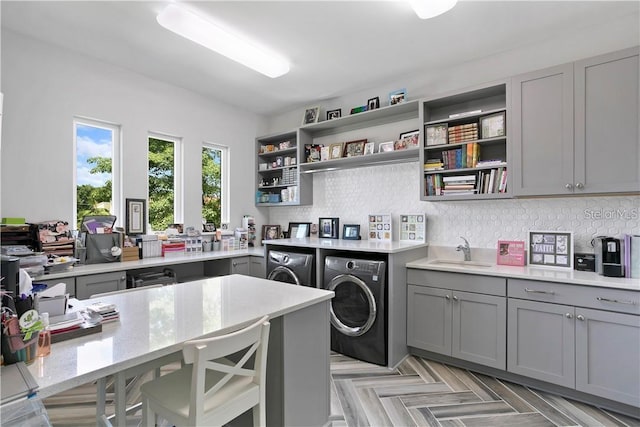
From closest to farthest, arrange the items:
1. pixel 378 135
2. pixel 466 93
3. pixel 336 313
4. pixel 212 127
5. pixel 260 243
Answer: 1. pixel 466 93
2. pixel 336 313
3. pixel 378 135
4. pixel 212 127
5. pixel 260 243

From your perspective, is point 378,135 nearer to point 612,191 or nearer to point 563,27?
point 563,27

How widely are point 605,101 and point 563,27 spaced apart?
2.61ft

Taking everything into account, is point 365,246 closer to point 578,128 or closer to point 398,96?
point 398,96

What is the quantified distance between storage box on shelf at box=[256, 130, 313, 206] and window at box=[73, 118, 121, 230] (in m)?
1.85

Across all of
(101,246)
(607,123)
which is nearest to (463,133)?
(607,123)

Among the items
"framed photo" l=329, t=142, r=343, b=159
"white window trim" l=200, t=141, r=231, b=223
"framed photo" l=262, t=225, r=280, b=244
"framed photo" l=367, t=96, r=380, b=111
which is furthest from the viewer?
"framed photo" l=262, t=225, r=280, b=244

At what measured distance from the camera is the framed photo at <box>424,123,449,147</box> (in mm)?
3111

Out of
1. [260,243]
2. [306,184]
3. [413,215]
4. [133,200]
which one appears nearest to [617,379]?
[413,215]

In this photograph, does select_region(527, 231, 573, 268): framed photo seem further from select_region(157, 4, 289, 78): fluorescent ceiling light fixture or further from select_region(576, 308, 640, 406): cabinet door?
select_region(157, 4, 289, 78): fluorescent ceiling light fixture

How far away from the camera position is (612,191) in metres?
2.32

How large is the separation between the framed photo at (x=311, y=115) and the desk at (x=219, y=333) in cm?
258

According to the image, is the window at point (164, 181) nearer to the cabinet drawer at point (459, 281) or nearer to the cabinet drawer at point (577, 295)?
the cabinet drawer at point (459, 281)

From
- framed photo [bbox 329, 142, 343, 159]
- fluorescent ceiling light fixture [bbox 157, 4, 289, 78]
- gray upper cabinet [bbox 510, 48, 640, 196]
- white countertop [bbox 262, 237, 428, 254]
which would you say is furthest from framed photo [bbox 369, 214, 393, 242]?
fluorescent ceiling light fixture [bbox 157, 4, 289, 78]

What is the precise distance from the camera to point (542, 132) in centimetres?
260
